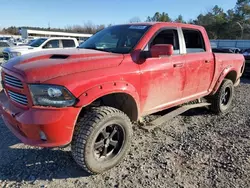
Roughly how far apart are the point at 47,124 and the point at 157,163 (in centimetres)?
163

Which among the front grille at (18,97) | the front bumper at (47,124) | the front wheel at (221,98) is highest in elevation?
the front grille at (18,97)

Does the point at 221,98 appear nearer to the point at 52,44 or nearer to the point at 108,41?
the point at 108,41

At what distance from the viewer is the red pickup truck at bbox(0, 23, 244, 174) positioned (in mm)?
2545

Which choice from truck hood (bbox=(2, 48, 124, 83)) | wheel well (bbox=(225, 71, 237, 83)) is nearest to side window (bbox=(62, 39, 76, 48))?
wheel well (bbox=(225, 71, 237, 83))

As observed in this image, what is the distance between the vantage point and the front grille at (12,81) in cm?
270

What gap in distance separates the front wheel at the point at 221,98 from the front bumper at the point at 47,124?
3.74 m

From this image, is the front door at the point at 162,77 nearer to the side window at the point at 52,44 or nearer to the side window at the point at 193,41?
the side window at the point at 193,41

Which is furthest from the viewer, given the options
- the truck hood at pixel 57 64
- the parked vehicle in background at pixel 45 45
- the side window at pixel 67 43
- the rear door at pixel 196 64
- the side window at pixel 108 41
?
the side window at pixel 67 43

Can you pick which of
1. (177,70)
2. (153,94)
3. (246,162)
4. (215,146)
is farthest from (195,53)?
(246,162)

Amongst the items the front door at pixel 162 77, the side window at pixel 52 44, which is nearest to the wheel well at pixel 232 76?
the front door at pixel 162 77

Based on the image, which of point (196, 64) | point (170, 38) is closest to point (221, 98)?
point (196, 64)

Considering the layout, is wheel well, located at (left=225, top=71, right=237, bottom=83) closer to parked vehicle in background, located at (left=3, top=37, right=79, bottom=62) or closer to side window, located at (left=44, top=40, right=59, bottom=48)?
parked vehicle in background, located at (left=3, top=37, right=79, bottom=62)

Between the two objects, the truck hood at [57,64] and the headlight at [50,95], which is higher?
the truck hood at [57,64]

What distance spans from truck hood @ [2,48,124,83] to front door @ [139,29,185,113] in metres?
0.52
